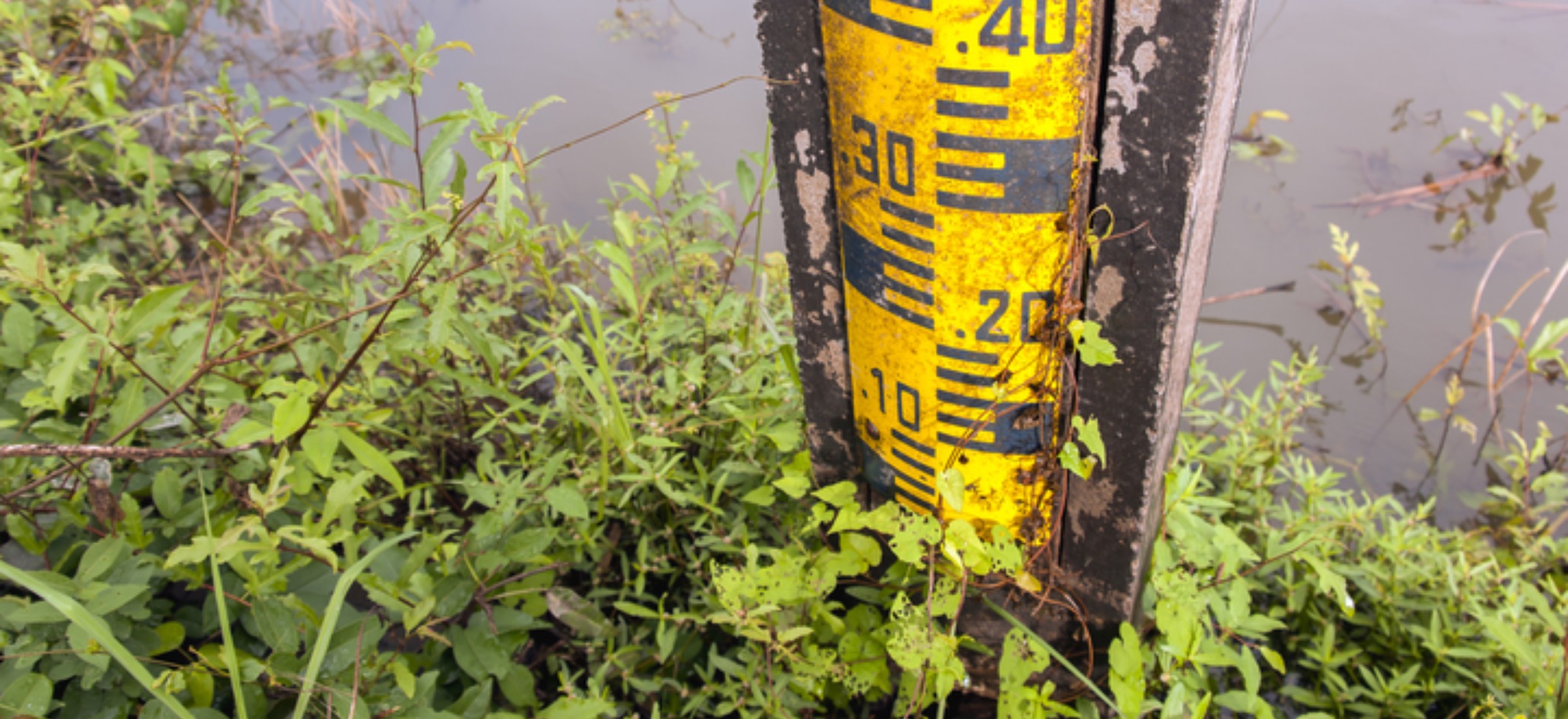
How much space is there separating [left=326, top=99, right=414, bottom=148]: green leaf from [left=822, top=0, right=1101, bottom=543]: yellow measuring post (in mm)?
623

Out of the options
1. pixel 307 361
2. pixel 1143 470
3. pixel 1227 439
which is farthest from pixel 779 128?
pixel 1227 439

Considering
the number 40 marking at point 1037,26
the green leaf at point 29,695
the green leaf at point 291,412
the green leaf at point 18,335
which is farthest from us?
the green leaf at point 18,335

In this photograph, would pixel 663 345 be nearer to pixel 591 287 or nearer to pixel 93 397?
pixel 591 287

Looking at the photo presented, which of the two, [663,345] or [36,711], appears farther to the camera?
[663,345]

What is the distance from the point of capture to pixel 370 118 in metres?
1.13

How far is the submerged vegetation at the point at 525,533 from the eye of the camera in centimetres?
115

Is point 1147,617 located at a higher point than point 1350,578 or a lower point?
higher

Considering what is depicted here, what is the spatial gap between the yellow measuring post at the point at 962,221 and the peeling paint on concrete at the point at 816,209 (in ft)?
0.16

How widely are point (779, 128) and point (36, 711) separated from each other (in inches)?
46.8

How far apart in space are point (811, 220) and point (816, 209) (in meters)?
0.02

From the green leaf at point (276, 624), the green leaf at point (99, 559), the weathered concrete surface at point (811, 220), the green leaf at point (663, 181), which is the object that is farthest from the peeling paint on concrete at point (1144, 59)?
the green leaf at point (99, 559)

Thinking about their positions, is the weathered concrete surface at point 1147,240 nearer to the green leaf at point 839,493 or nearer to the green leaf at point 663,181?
the green leaf at point 839,493

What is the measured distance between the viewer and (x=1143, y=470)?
123cm

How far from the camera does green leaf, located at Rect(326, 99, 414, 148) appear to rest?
1.10 meters
